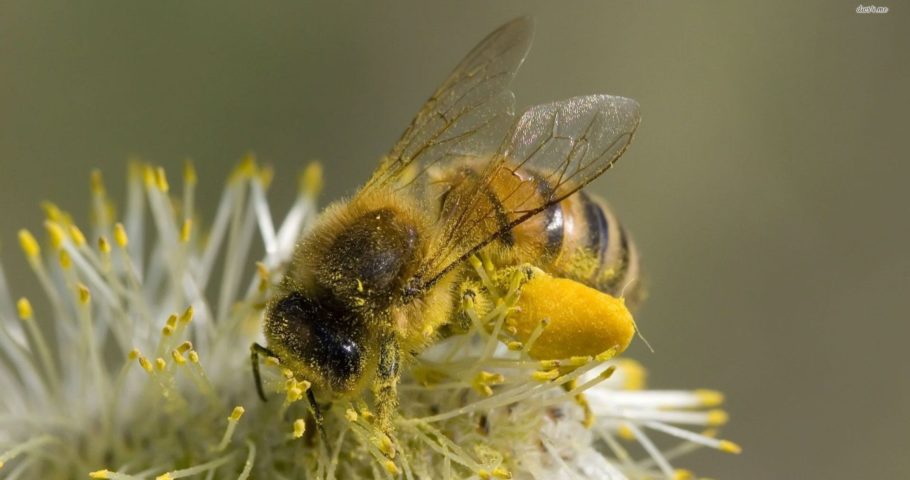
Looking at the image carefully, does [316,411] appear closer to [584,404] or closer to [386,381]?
[386,381]

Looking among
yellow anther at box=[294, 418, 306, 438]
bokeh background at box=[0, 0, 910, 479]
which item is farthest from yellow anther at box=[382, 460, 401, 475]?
bokeh background at box=[0, 0, 910, 479]

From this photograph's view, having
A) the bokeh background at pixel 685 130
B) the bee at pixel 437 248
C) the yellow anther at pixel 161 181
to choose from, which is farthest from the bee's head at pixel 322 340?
the bokeh background at pixel 685 130

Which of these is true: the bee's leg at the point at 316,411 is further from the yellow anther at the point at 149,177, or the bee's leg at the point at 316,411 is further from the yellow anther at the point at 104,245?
the yellow anther at the point at 149,177

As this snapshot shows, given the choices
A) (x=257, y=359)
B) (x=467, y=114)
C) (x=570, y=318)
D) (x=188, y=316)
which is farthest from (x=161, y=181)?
(x=570, y=318)

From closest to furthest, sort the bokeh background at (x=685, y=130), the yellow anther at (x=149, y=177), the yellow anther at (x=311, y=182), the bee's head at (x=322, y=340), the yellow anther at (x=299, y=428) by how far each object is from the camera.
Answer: the bee's head at (x=322, y=340)
the yellow anther at (x=299, y=428)
the yellow anther at (x=149, y=177)
the yellow anther at (x=311, y=182)
the bokeh background at (x=685, y=130)

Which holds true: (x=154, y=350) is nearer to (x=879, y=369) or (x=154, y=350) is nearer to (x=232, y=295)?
(x=232, y=295)

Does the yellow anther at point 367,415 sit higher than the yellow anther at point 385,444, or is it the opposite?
the yellow anther at point 367,415
